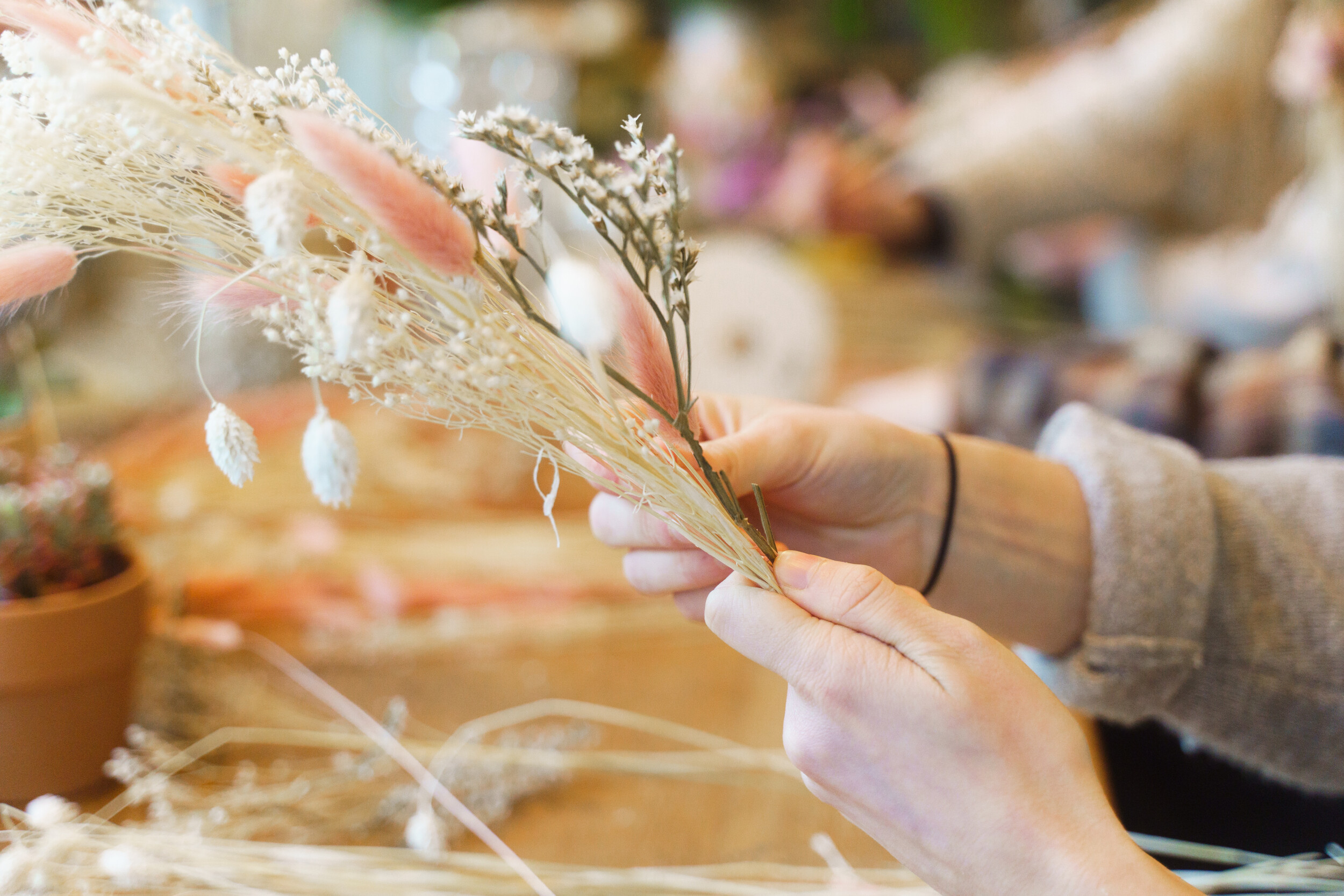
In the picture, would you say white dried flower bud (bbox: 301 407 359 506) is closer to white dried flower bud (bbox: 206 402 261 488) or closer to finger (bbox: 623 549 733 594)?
white dried flower bud (bbox: 206 402 261 488)

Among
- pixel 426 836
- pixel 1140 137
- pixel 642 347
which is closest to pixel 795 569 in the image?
pixel 642 347

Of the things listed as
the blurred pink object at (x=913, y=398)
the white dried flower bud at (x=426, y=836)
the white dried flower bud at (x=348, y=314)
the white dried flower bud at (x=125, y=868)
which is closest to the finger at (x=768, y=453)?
the white dried flower bud at (x=348, y=314)

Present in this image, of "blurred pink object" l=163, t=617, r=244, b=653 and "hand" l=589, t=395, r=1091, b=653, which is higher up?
"hand" l=589, t=395, r=1091, b=653

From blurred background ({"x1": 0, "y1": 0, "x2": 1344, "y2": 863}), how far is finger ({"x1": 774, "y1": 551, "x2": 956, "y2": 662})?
263 mm

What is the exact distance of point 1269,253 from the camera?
1.50 m

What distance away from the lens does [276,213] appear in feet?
1.05

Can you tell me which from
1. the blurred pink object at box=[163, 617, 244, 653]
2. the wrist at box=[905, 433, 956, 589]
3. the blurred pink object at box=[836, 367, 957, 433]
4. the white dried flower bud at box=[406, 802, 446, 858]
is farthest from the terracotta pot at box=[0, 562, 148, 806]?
the blurred pink object at box=[836, 367, 957, 433]

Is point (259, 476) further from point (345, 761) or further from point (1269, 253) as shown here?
point (1269, 253)

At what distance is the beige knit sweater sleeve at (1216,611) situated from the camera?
24.0 inches

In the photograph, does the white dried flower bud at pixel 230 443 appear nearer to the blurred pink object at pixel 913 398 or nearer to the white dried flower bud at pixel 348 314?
the white dried flower bud at pixel 348 314

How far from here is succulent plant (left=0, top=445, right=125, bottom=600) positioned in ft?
1.98

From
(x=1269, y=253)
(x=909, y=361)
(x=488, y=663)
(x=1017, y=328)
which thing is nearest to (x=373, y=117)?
(x=488, y=663)

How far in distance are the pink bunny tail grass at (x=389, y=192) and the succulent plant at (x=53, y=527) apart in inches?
16.6

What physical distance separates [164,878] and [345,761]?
157 mm
